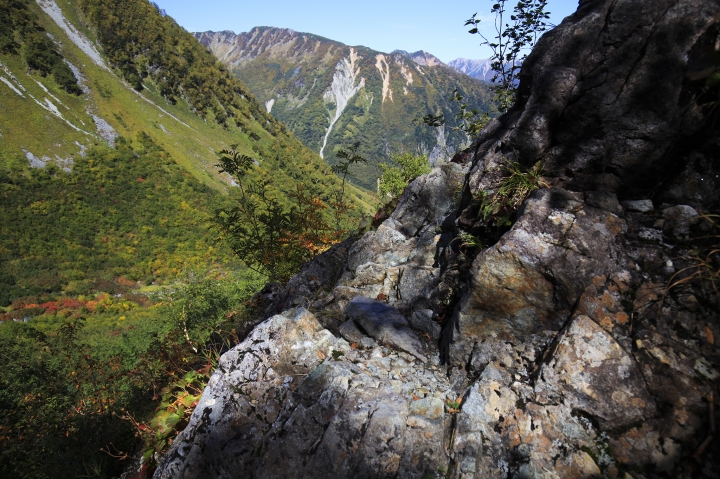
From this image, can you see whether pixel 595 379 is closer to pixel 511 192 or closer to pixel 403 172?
pixel 511 192

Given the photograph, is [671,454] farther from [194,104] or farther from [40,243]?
[194,104]

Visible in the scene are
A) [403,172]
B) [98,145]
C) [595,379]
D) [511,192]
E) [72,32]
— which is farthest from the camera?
[72,32]

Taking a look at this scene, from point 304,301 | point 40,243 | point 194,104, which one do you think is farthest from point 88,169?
point 304,301

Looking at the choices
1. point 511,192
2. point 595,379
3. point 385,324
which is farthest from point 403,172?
point 595,379

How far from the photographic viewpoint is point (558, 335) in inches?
141

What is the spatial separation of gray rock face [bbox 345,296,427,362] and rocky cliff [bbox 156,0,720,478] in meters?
0.03

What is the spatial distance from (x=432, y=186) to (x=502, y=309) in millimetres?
3960

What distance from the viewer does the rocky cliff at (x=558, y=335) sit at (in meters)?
2.97

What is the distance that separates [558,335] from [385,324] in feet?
7.14

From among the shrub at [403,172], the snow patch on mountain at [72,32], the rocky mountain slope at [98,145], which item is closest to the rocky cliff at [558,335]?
the shrub at [403,172]

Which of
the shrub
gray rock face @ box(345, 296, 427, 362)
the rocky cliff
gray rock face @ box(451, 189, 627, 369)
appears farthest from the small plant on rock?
the shrub

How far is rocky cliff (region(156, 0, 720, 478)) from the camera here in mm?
2973

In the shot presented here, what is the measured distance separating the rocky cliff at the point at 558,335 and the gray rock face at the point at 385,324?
1.3 inches

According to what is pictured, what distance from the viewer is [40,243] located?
159 feet
